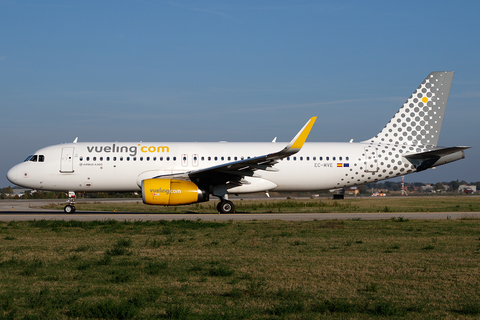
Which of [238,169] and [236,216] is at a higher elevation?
[238,169]

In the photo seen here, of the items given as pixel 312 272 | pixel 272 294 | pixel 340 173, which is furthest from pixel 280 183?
pixel 272 294

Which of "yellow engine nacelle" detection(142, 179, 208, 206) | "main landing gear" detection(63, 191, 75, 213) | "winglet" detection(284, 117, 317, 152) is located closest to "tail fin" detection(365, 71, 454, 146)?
"winglet" detection(284, 117, 317, 152)

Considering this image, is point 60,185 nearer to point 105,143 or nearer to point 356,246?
point 105,143

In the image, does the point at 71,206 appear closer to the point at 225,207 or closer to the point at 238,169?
the point at 225,207

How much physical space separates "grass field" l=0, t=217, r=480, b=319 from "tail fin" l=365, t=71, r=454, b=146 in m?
11.1

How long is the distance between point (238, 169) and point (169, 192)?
11.1 ft

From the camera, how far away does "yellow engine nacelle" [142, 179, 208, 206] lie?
66.2ft

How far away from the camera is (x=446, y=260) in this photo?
9305 millimetres

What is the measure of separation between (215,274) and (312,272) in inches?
67.6

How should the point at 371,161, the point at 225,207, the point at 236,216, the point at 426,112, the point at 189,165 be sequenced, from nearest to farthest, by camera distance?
1. the point at 236,216
2. the point at 225,207
3. the point at 189,165
4. the point at 371,161
5. the point at 426,112

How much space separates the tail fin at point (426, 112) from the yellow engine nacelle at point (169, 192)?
1104 centimetres

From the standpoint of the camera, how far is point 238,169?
2131cm

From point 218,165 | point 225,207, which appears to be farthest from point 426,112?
point 225,207

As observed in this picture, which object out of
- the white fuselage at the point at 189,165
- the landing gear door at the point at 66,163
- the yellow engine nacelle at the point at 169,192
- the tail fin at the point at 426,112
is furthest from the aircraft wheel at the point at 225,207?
the tail fin at the point at 426,112
